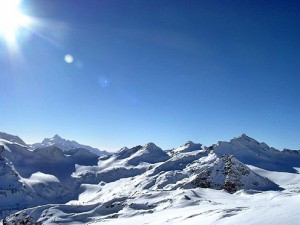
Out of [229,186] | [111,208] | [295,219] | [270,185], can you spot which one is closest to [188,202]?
[111,208]

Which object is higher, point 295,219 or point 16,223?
point 16,223

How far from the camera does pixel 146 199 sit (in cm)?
11662

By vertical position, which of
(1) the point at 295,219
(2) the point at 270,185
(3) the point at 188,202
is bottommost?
(1) the point at 295,219

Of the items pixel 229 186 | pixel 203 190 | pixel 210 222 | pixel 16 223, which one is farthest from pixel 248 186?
pixel 210 222

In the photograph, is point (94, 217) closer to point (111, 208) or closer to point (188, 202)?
point (111, 208)

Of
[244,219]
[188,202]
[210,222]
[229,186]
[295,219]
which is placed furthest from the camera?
[229,186]

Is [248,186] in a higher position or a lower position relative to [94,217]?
higher

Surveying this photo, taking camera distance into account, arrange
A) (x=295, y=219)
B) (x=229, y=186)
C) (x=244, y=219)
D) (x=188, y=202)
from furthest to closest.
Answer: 1. (x=229, y=186)
2. (x=188, y=202)
3. (x=244, y=219)
4. (x=295, y=219)

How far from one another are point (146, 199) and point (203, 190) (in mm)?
21050

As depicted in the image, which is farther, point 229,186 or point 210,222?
point 229,186

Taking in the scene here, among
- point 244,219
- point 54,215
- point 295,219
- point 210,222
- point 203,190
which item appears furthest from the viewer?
point 54,215

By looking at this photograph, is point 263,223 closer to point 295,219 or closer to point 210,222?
point 295,219

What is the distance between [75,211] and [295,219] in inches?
4560

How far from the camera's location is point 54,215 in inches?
4715
